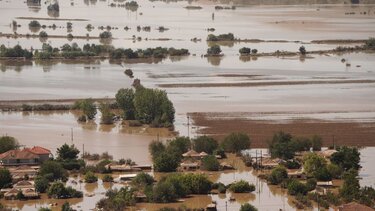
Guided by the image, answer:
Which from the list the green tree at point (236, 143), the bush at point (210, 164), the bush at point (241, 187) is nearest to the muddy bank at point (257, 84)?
the green tree at point (236, 143)

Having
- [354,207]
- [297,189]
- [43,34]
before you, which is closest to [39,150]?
[297,189]

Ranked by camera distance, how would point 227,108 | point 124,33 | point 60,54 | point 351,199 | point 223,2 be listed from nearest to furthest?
point 351,199 → point 227,108 → point 60,54 → point 124,33 → point 223,2

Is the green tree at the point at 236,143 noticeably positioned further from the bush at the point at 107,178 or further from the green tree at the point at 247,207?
the green tree at the point at 247,207

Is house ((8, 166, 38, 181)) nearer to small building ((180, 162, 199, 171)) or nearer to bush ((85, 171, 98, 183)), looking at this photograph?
bush ((85, 171, 98, 183))

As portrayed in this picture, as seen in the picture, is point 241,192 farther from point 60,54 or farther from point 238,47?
point 238,47

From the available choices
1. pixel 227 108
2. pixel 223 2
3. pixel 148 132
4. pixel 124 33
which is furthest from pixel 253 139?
pixel 223 2

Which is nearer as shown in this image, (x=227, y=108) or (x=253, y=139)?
(x=253, y=139)

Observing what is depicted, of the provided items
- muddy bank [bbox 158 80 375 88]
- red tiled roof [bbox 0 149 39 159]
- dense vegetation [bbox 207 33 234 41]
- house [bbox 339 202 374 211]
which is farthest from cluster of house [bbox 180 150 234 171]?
dense vegetation [bbox 207 33 234 41]
